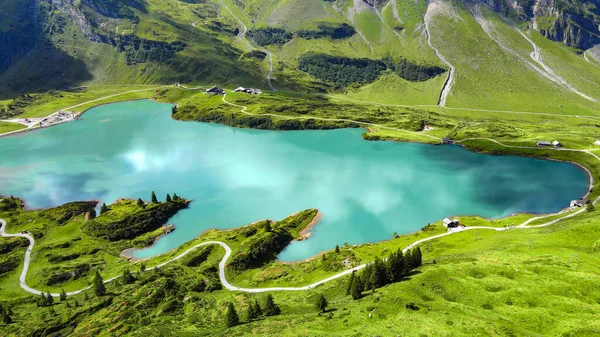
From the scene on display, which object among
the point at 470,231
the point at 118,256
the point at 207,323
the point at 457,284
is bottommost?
the point at 118,256

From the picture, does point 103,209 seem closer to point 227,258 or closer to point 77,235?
point 77,235

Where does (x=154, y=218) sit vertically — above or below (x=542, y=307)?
below

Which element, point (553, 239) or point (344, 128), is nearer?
point (553, 239)

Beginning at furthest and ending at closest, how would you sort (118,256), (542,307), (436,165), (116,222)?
1. (436,165)
2. (116,222)
3. (118,256)
4. (542,307)

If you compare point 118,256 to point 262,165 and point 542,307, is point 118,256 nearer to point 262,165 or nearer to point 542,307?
point 262,165

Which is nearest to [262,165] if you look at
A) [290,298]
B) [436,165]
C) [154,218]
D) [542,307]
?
[154,218]

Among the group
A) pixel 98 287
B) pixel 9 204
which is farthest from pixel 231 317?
pixel 9 204
